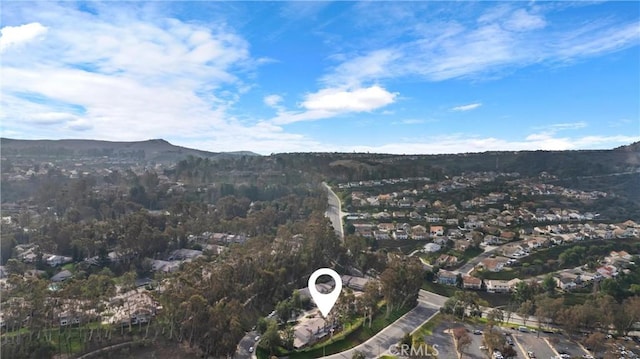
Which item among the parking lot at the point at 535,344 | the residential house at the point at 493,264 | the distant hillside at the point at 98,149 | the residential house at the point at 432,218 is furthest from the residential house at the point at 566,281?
the distant hillside at the point at 98,149

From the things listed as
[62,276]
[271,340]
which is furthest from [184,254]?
[271,340]

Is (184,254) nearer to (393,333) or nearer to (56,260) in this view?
(56,260)

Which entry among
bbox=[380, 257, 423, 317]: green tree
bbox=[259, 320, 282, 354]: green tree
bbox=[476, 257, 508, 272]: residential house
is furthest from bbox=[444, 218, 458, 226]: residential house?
bbox=[259, 320, 282, 354]: green tree

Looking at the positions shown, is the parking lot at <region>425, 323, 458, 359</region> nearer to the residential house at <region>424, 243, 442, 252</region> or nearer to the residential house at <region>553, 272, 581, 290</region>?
Answer: the residential house at <region>553, 272, 581, 290</region>

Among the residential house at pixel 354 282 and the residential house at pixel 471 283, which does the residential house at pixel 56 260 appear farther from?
the residential house at pixel 471 283

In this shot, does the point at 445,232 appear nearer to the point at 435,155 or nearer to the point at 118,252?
the point at 118,252

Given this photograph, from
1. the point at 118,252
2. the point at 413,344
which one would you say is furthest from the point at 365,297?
the point at 118,252
